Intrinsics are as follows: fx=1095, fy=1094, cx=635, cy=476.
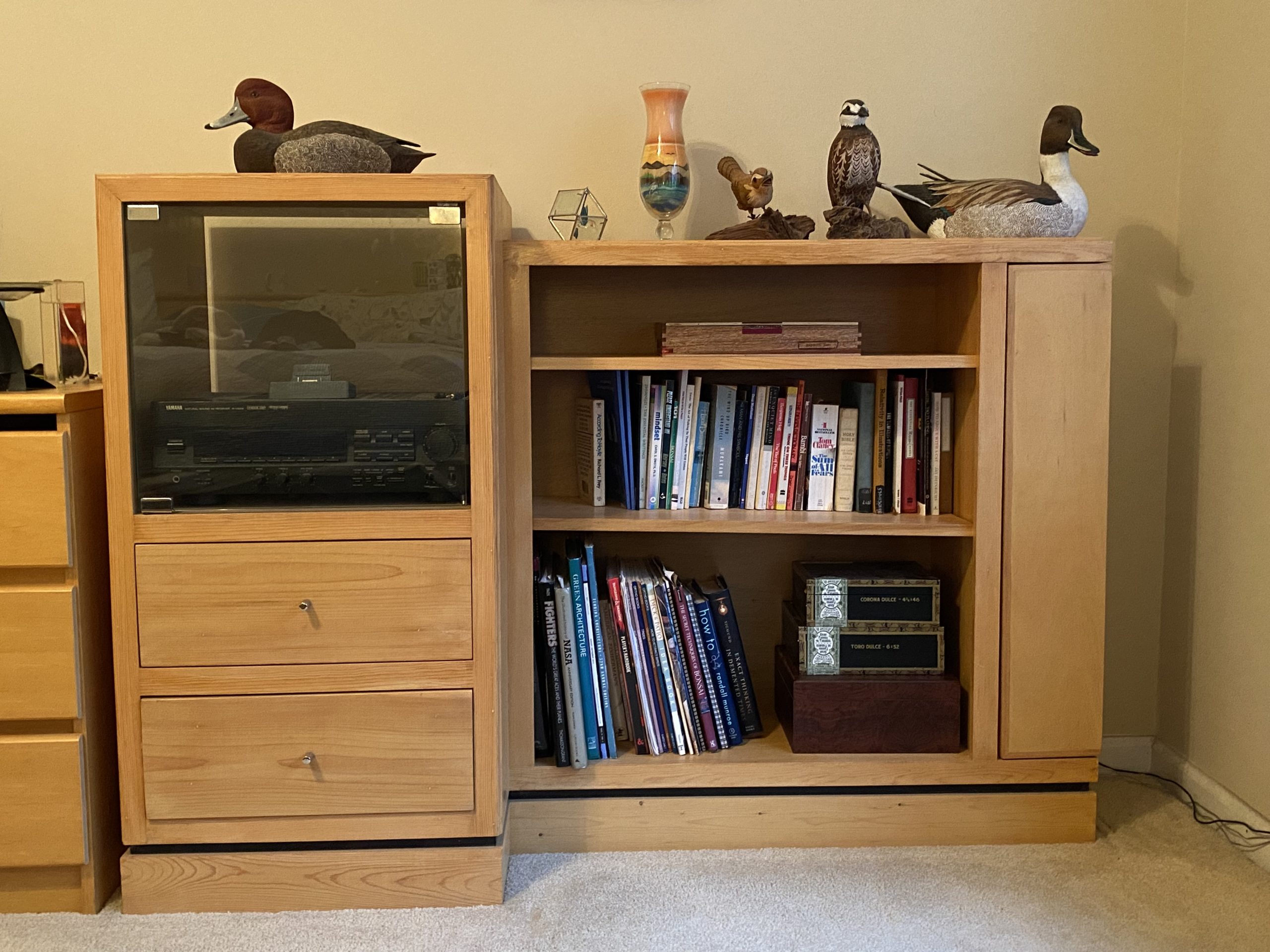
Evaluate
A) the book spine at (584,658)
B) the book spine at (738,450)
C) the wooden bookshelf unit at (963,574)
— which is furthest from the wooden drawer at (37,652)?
the book spine at (738,450)

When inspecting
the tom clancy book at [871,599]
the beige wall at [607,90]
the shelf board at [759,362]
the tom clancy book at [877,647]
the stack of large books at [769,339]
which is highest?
the beige wall at [607,90]

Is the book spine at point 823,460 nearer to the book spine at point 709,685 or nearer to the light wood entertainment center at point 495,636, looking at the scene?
the light wood entertainment center at point 495,636

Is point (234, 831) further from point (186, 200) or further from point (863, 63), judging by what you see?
point (863, 63)

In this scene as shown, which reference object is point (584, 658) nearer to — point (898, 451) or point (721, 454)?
point (721, 454)

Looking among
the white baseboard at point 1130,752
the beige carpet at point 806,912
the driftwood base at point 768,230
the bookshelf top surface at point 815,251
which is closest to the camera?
the beige carpet at point 806,912

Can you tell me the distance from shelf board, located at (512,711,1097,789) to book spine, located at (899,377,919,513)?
47 centimetres

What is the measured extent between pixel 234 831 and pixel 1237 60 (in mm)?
2229

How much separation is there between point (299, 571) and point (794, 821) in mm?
988

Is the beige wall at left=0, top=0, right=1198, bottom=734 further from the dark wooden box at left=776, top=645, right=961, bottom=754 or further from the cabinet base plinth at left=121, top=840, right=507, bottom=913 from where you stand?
the cabinet base plinth at left=121, top=840, right=507, bottom=913

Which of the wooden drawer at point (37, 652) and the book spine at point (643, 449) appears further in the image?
the book spine at point (643, 449)

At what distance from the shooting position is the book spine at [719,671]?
204cm

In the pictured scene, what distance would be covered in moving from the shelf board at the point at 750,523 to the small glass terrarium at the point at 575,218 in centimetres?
51

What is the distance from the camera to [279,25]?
7.13ft

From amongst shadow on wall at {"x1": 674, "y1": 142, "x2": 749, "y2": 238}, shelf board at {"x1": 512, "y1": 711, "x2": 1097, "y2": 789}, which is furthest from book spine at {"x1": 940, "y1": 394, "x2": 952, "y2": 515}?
shadow on wall at {"x1": 674, "y1": 142, "x2": 749, "y2": 238}
